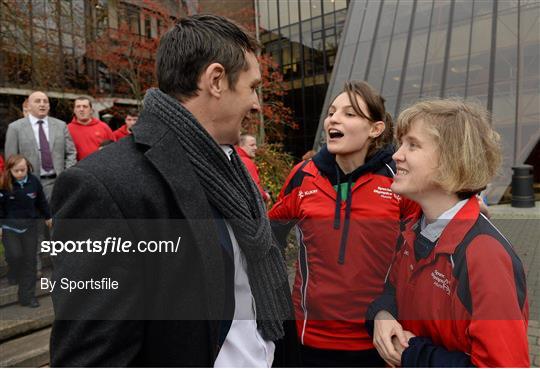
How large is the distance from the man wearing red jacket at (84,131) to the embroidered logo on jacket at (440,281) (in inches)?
217

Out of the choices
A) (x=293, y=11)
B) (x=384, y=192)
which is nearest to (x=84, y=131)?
(x=384, y=192)

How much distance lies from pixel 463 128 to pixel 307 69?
73.1 ft

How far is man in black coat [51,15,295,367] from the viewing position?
1150 millimetres

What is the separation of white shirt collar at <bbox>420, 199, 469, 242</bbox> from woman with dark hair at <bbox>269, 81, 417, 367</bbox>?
54 centimetres

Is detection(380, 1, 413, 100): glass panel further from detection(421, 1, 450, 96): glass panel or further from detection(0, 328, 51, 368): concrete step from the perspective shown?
detection(0, 328, 51, 368): concrete step

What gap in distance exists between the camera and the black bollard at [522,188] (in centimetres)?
1068

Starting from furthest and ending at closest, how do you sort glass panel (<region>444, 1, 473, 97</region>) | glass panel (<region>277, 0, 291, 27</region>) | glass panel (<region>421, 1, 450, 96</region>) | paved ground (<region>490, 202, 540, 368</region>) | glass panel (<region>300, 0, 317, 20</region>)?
1. glass panel (<region>277, 0, 291, 27</region>)
2. glass panel (<region>300, 0, 317, 20</region>)
3. glass panel (<region>421, 1, 450, 96</region>)
4. glass panel (<region>444, 1, 473, 97</region>)
5. paved ground (<region>490, 202, 540, 368</region>)

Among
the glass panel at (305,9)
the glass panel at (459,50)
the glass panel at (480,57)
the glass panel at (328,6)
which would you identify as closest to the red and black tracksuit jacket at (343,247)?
the glass panel at (480,57)

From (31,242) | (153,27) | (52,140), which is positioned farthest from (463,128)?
(153,27)

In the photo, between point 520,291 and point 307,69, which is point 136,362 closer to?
point 520,291

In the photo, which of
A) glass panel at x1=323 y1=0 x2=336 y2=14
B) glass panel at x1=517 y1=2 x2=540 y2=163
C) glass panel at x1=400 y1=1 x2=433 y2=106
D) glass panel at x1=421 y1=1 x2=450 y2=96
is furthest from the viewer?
glass panel at x1=323 y1=0 x2=336 y2=14

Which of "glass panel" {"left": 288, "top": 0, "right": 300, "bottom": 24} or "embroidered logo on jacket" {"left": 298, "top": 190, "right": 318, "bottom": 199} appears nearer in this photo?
"embroidered logo on jacket" {"left": 298, "top": 190, "right": 318, "bottom": 199}

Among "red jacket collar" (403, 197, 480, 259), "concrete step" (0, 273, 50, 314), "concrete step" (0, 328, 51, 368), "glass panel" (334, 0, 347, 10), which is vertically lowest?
"concrete step" (0, 328, 51, 368)

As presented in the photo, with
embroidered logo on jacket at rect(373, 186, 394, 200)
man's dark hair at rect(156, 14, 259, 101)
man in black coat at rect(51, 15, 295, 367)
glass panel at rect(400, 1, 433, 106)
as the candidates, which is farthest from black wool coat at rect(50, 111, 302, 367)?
glass panel at rect(400, 1, 433, 106)
